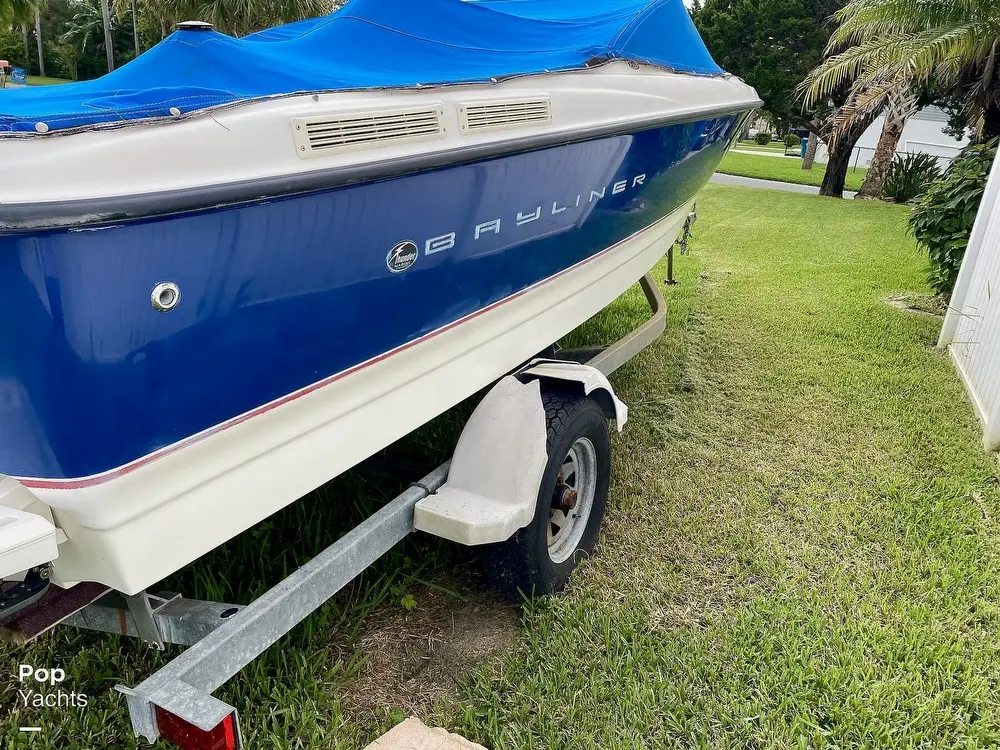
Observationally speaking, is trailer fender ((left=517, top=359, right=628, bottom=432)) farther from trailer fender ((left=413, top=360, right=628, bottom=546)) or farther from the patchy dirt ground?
the patchy dirt ground

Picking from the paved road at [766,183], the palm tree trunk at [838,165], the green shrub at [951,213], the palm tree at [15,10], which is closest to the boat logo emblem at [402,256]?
the green shrub at [951,213]

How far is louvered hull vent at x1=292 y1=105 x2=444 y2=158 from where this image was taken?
64.1 inches

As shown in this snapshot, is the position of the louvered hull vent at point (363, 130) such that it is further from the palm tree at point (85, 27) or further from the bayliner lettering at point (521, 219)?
the palm tree at point (85, 27)

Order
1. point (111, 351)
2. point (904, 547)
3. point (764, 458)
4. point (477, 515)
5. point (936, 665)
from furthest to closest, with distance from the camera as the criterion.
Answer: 1. point (764, 458)
2. point (904, 547)
3. point (936, 665)
4. point (477, 515)
5. point (111, 351)

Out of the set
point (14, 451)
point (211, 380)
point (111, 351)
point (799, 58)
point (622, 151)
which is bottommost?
point (14, 451)

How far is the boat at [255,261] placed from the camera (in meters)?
1.33

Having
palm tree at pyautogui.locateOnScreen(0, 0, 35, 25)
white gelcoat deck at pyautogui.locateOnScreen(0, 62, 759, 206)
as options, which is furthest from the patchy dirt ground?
palm tree at pyautogui.locateOnScreen(0, 0, 35, 25)

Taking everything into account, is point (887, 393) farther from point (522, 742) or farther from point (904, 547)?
point (522, 742)

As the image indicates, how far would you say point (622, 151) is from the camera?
289 centimetres

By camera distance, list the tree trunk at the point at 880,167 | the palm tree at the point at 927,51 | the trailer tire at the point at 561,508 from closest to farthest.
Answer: the trailer tire at the point at 561,508 < the palm tree at the point at 927,51 < the tree trunk at the point at 880,167

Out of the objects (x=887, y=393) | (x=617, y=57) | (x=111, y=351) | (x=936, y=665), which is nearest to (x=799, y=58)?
(x=887, y=393)

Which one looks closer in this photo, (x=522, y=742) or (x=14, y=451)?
(x=14, y=451)

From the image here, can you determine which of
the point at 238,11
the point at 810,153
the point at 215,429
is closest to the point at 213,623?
the point at 215,429

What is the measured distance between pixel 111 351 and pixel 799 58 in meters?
19.0
